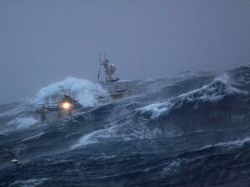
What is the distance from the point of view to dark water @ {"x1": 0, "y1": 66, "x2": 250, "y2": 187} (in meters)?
22.0

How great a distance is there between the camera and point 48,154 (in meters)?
31.7

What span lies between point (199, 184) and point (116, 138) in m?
13.5

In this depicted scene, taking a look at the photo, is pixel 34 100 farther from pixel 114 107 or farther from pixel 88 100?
pixel 114 107

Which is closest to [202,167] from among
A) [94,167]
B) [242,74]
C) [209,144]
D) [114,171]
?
[209,144]

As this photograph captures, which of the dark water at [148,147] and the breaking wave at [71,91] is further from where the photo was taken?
the breaking wave at [71,91]

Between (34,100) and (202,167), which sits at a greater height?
(34,100)

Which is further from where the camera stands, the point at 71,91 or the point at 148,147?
the point at 71,91

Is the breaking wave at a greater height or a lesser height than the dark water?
greater

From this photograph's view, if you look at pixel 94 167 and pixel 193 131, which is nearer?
pixel 94 167

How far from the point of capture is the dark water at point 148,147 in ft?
72.1

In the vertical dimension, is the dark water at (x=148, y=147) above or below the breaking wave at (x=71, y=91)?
below

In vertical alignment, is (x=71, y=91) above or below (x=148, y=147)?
above

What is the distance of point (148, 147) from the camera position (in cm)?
2842

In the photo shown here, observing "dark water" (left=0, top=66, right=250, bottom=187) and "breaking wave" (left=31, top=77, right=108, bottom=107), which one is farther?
"breaking wave" (left=31, top=77, right=108, bottom=107)
